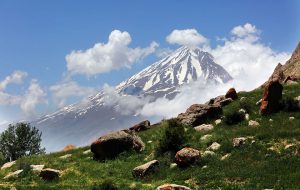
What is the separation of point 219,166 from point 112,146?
15.5 m

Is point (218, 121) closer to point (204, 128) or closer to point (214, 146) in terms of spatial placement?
point (204, 128)

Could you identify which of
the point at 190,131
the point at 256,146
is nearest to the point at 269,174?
the point at 256,146

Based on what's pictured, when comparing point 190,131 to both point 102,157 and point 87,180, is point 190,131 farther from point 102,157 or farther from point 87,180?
point 87,180

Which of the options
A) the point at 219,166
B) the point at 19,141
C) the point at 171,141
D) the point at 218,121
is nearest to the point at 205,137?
the point at 171,141

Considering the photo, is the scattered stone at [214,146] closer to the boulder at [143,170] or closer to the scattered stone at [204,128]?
the boulder at [143,170]

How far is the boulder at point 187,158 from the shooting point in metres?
39.4

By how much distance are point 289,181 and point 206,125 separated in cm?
2382

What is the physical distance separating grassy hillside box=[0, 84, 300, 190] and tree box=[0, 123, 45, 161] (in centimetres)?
4896

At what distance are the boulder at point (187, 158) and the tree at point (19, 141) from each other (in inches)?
2595

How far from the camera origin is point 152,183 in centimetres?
3656

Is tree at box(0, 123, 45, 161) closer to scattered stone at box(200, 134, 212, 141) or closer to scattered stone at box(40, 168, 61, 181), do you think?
scattered stone at box(40, 168, 61, 181)

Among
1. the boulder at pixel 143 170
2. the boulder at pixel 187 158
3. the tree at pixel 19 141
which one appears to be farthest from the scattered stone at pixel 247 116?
the tree at pixel 19 141

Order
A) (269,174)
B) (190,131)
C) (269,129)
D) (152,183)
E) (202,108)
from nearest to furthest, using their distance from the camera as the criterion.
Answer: (269,174), (152,183), (269,129), (190,131), (202,108)

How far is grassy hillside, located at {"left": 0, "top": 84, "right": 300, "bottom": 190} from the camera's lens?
107ft
